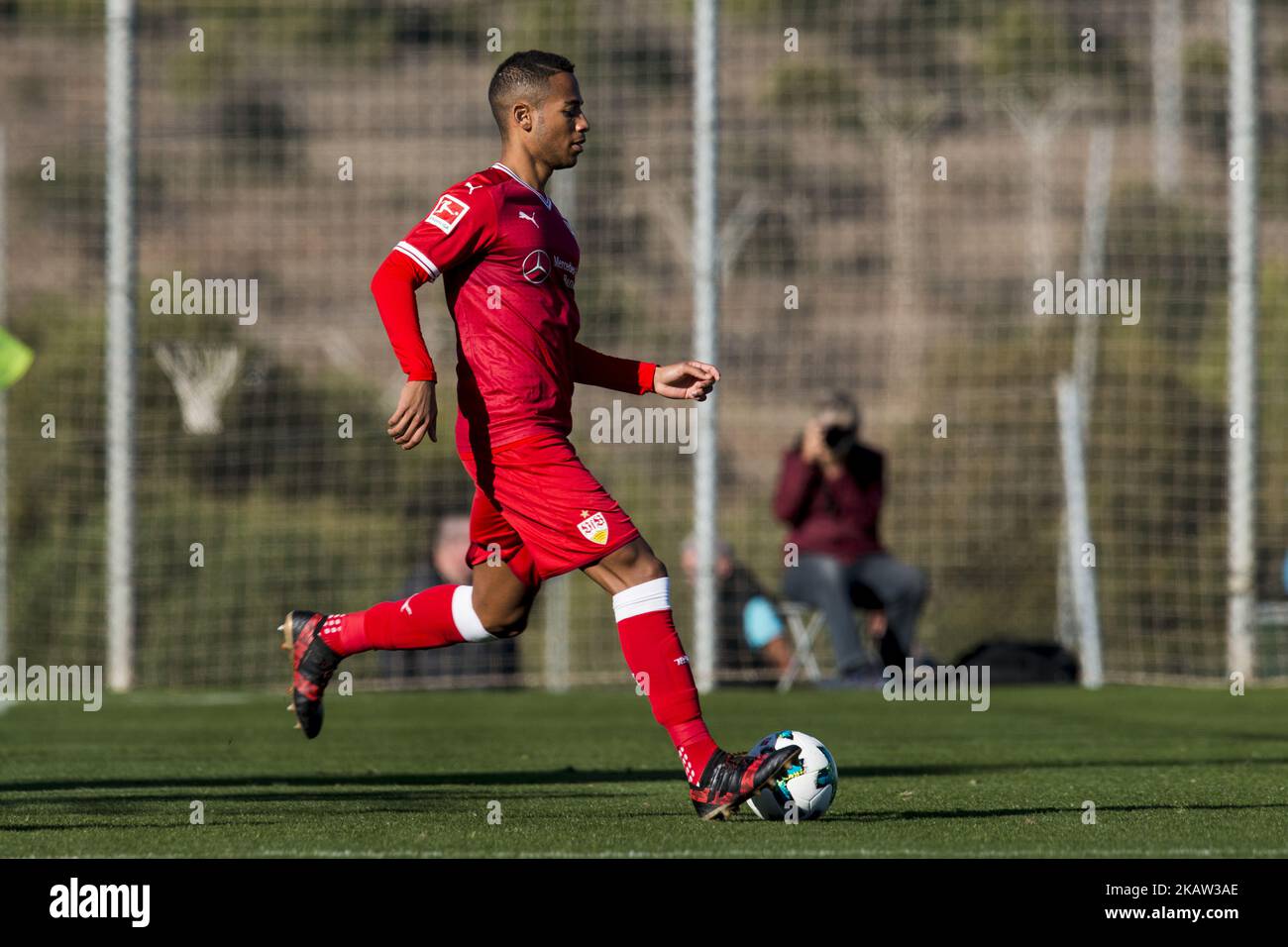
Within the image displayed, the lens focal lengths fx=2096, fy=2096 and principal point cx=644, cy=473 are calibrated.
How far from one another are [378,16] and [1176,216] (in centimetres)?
1120

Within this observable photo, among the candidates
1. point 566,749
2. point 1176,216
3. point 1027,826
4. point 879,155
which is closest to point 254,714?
point 566,749

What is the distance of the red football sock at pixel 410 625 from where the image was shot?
6.04m

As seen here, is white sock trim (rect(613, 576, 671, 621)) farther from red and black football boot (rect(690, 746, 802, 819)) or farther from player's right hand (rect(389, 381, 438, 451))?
player's right hand (rect(389, 381, 438, 451))

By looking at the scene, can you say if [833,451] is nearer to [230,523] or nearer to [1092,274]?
[1092,274]

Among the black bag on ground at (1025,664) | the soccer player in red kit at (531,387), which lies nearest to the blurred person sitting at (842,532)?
the black bag on ground at (1025,664)

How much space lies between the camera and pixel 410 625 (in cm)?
617

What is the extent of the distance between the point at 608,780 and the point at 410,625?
79 cm

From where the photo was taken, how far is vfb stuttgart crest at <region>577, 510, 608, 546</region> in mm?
5301

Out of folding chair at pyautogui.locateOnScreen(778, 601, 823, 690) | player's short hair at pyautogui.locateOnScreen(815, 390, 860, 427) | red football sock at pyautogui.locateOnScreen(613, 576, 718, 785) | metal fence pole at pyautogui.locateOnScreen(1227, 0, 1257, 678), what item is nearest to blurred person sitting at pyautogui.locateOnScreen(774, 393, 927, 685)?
player's short hair at pyautogui.locateOnScreen(815, 390, 860, 427)

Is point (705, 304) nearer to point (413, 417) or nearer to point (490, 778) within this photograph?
Answer: point (490, 778)

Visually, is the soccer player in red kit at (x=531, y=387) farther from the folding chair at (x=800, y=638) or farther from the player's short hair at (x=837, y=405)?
the folding chair at (x=800, y=638)

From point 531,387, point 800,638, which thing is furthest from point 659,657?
point 800,638

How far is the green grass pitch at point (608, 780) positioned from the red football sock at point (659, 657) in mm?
251
